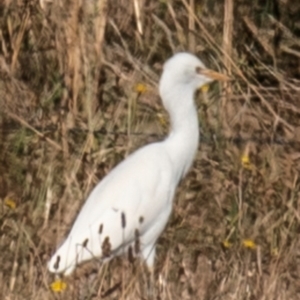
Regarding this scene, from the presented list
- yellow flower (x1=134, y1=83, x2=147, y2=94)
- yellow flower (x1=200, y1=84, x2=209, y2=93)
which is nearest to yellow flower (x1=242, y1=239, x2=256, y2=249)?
yellow flower (x1=200, y1=84, x2=209, y2=93)

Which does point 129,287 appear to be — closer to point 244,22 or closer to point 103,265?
point 103,265

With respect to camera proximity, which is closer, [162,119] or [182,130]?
[182,130]

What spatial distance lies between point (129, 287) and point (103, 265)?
535mm

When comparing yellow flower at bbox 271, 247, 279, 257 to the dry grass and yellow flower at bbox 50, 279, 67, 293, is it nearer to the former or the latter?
the dry grass

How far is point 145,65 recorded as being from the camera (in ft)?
20.1

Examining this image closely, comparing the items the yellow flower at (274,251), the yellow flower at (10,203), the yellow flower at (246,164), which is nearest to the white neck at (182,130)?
the yellow flower at (274,251)

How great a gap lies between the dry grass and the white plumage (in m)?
0.26

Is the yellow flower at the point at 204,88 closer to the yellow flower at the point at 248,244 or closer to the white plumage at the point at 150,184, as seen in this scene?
the white plumage at the point at 150,184

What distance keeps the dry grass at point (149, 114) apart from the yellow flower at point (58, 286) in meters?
0.61

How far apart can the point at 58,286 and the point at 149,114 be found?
1.60 meters

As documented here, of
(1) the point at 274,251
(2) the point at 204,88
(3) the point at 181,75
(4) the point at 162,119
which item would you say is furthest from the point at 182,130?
(4) the point at 162,119

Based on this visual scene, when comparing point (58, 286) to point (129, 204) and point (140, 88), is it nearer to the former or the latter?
point (129, 204)

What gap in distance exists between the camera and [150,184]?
16.3 ft

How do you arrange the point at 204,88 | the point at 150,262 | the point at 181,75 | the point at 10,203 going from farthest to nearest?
the point at 204,88
the point at 10,203
the point at 181,75
the point at 150,262
